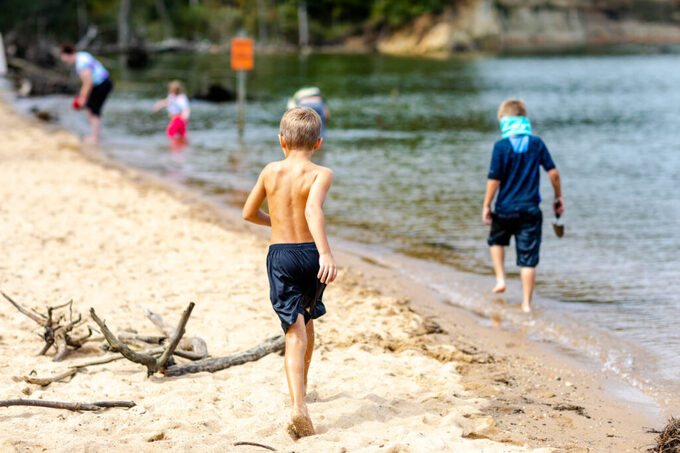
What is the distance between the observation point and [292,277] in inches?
149

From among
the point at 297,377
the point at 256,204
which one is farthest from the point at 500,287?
the point at 256,204

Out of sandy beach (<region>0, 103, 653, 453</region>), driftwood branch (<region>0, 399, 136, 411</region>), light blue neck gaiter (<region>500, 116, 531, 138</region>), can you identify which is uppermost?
light blue neck gaiter (<region>500, 116, 531, 138</region>)

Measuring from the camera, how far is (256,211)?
3.95 metres

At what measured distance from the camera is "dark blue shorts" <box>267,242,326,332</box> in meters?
3.77

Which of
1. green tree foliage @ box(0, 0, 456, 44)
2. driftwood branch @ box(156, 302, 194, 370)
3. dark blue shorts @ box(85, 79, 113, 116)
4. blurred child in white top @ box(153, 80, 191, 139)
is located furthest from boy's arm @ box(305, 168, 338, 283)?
green tree foliage @ box(0, 0, 456, 44)

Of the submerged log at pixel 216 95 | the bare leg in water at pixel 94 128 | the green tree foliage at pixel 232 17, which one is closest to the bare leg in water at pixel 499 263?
the bare leg in water at pixel 94 128

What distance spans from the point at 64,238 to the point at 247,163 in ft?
22.9

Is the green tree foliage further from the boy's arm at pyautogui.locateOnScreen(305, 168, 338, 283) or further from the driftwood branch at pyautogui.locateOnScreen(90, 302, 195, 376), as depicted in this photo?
the boy's arm at pyautogui.locateOnScreen(305, 168, 338, 283)

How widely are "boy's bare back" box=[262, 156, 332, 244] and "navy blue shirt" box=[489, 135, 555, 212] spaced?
287 cm

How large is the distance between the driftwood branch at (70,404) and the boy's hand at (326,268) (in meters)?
1.29

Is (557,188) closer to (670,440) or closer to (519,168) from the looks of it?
(519,168)

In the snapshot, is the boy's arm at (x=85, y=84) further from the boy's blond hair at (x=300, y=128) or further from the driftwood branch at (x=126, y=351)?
the boy's blond hair at (x=300, y=128)

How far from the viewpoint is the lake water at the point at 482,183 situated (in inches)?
254

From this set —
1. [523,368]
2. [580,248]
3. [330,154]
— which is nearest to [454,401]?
[523,368]
